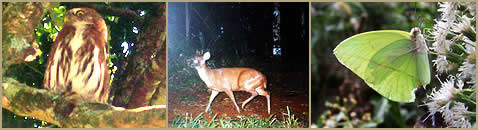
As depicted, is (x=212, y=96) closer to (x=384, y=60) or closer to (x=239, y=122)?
(x=239, y=122)

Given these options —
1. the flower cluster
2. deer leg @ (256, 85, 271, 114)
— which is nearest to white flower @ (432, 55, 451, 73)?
the flower cluster

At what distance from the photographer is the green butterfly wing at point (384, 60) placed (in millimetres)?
2217

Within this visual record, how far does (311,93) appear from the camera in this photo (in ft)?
8.46

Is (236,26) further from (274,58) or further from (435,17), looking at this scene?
(435,17)

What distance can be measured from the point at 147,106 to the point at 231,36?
71 cm

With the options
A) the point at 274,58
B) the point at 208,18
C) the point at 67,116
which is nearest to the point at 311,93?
the point at 274,58

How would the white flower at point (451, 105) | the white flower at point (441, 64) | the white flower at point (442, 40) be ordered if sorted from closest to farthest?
the white flower at point (451, 105) < the white flower at point (442, 40) < the white flower at point (441, 64)

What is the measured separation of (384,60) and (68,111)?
1980 mm

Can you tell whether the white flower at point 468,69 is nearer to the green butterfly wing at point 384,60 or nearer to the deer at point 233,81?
the green butterfly wing at point 384,60

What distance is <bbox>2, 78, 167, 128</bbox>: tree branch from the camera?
236 centimetres

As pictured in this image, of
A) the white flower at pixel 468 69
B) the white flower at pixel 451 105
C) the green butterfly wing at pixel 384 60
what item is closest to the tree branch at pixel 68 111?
the green butterfly wing at pixel 384 60

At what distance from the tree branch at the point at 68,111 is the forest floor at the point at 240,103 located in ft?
0.42

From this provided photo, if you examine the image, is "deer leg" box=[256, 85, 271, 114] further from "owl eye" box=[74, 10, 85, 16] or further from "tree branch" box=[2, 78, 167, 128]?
"owl eye" box=[74, 10, 85, 16]

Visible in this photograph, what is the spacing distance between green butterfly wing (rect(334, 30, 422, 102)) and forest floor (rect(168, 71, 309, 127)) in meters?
0.38
